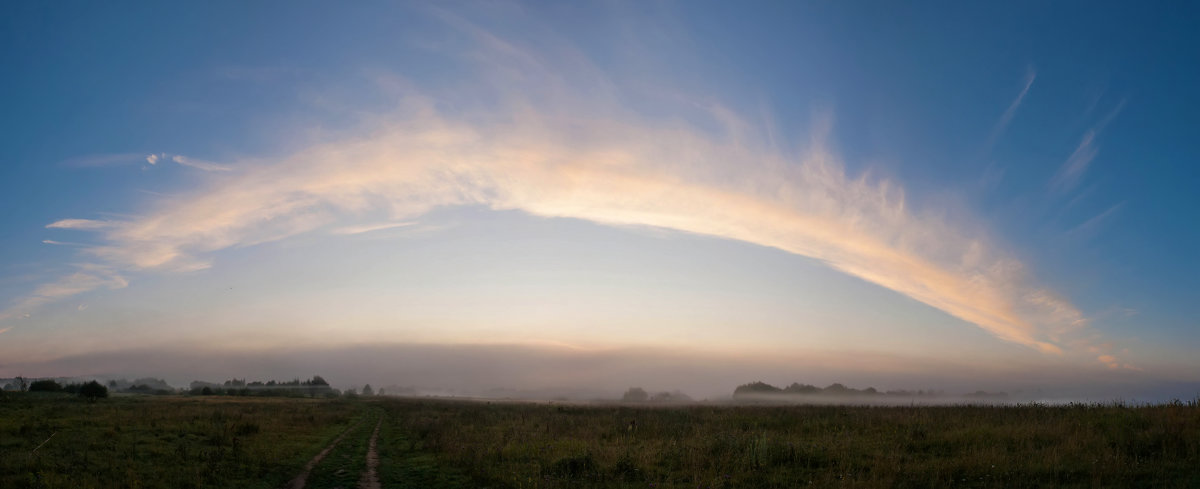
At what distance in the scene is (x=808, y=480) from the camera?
14164 millimetres

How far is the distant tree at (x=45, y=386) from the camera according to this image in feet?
285

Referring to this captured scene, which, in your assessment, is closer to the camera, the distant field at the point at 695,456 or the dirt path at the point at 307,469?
the distant field at the point at 695,456

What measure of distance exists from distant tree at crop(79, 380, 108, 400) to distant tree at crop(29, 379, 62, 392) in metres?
14.0

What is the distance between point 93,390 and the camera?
76938 mm

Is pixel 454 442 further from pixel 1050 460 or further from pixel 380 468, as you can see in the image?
pixel 1050 460

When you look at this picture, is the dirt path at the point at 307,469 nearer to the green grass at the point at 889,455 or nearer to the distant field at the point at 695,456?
the distant field at the point at 695,456

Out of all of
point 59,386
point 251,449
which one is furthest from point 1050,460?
point 59,386

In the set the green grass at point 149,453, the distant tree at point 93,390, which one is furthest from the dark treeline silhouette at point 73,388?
the green grass at point 149,453

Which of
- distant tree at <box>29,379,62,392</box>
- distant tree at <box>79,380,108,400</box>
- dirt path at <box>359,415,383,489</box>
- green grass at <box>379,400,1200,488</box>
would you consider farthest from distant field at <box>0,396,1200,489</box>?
distant tree at <box>29,379,62,392</box>

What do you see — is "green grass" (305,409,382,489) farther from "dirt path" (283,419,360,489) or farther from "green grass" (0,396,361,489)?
"green grass" (0,396,361,489)

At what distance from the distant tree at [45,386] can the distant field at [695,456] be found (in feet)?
280

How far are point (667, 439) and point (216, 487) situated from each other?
15.3 meters

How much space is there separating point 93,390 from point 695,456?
95428 mm

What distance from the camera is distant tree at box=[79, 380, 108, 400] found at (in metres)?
75.8
